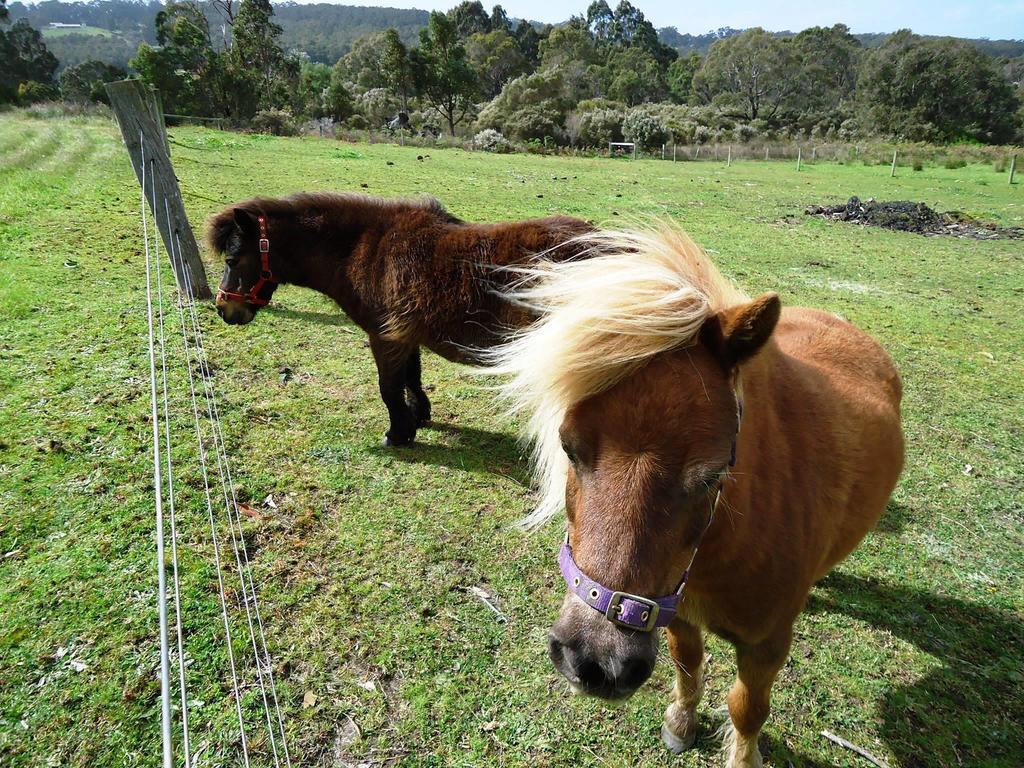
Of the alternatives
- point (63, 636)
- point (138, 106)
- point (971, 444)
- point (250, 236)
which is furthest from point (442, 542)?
point (138, 106)

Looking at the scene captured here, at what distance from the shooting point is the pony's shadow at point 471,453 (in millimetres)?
4422

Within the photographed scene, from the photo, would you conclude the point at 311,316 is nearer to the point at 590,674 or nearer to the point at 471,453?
the point at 471,453

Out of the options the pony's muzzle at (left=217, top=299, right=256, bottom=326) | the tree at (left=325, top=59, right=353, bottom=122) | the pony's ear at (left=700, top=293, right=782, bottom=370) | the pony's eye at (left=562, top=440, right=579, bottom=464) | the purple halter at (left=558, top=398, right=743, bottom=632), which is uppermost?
the tree at (left=325, top=59, right=353, bottom=122)

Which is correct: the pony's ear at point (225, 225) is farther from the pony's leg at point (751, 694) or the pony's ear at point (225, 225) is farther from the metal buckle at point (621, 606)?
the pony's leg at point (751, 694)

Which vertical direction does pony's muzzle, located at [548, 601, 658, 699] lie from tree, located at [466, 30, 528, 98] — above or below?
below

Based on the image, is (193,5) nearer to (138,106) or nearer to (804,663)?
(138,106)

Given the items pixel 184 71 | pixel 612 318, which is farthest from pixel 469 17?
pixel 612 318

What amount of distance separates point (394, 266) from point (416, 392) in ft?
Answer: 3.97

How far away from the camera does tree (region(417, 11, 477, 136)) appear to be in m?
45.7

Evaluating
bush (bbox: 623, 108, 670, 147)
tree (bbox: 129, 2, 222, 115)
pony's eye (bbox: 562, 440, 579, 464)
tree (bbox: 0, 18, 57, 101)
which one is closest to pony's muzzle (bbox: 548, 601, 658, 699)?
pony's eye (bbox: 562, 440, 579, 464)

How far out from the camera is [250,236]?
459 cm

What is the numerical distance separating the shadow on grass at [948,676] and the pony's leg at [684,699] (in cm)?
94

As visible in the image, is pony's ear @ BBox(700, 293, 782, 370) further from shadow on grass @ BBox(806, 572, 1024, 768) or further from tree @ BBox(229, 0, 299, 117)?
tree @ BBox(229, 0, 299, 117)

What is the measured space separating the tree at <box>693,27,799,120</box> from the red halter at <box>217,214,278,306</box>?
221 feet
